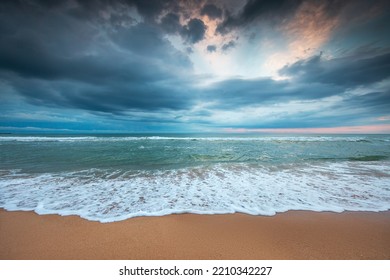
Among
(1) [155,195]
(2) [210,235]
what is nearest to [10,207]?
(1) [155,195]

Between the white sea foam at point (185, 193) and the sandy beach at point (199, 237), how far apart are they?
34cm

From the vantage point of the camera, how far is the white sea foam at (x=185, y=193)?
3777mm

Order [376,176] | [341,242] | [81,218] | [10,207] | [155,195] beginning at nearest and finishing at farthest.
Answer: [341,242]
[81,218]
[10,207]
[155,195]
[376,176]

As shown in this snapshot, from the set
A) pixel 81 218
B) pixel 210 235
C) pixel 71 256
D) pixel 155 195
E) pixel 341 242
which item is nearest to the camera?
pixel 71 256

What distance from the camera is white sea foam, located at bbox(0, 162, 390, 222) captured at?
3777 mm

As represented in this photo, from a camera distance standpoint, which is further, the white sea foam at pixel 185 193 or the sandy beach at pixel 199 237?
the white sea foam at pixel 185 193

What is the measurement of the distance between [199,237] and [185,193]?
211cm

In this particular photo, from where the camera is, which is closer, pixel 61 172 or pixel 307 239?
pixel 307 239

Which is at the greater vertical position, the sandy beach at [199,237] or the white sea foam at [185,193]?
the white sea foam at [185,193]

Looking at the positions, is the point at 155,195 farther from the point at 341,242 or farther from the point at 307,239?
the point at 341,242

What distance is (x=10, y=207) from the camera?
3.80 metres

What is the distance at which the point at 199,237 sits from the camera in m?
2.72

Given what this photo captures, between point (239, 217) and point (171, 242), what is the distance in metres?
1.55

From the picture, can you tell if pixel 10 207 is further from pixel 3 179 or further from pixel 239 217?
pixel 239 217
